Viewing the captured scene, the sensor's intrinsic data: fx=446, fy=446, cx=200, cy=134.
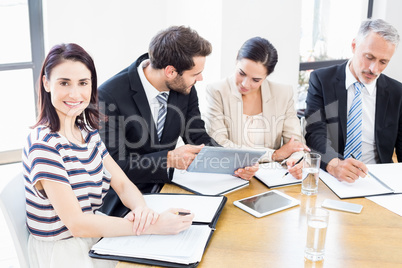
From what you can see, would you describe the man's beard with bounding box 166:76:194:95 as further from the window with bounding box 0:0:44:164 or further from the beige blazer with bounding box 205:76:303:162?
the window with bounding box 0:0:44:164

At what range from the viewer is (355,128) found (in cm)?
246

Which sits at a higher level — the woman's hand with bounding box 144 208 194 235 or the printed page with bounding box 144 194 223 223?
the woman's hand with bounding box 144 208 194 235

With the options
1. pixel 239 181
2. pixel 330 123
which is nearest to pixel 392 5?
pixel 330 123

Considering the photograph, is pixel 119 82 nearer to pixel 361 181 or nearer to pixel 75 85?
pixel 75 85

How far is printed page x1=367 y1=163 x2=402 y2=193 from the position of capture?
188cm

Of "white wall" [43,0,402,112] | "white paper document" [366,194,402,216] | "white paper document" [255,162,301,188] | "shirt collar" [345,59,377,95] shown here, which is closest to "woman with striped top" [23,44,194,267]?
"white paper document" [255,162,301,188]

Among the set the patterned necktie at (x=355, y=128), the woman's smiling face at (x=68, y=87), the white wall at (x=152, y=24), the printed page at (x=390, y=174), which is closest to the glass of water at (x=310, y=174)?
the printed page at (x=390, y=174)

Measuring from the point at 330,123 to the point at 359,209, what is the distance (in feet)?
3.01

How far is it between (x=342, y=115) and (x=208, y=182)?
3.21ft

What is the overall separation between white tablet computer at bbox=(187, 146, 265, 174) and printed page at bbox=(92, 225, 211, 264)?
43cm

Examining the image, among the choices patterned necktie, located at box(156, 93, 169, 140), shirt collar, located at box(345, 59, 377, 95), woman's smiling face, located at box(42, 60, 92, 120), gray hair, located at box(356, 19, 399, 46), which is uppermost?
gray hair, located at box(356, 19, 399, 46)

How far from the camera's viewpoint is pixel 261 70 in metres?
2.35

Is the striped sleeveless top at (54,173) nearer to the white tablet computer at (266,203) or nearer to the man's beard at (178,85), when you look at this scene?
the white tablet computer at (266,203)

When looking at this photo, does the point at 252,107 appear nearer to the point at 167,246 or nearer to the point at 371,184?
the point at 371,184
